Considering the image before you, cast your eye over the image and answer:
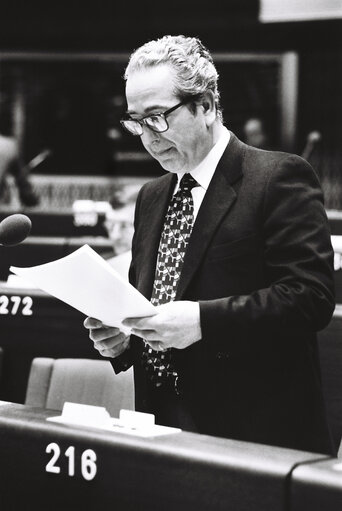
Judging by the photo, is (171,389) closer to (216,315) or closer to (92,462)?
(216,315)

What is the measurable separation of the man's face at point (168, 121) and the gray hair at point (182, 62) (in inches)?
0.5

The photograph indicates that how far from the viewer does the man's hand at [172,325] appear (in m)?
1.56

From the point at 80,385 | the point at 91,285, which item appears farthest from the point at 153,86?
the point at 80,385

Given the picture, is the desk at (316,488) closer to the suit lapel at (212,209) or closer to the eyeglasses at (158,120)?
the suit lapel at (212,209)

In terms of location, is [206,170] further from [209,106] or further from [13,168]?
[13,168]

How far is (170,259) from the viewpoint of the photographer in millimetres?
1791

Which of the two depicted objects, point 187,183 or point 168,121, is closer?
point 168,121

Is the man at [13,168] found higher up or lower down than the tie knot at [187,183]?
lower down

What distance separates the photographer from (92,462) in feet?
4.44

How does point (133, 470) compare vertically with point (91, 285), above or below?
below

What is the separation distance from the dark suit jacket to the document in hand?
0.14 m

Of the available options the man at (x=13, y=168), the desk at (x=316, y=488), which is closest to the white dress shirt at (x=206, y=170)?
the desk at (x=316, y=488)

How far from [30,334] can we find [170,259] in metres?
1.30

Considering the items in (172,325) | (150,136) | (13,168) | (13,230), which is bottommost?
(13,168)
